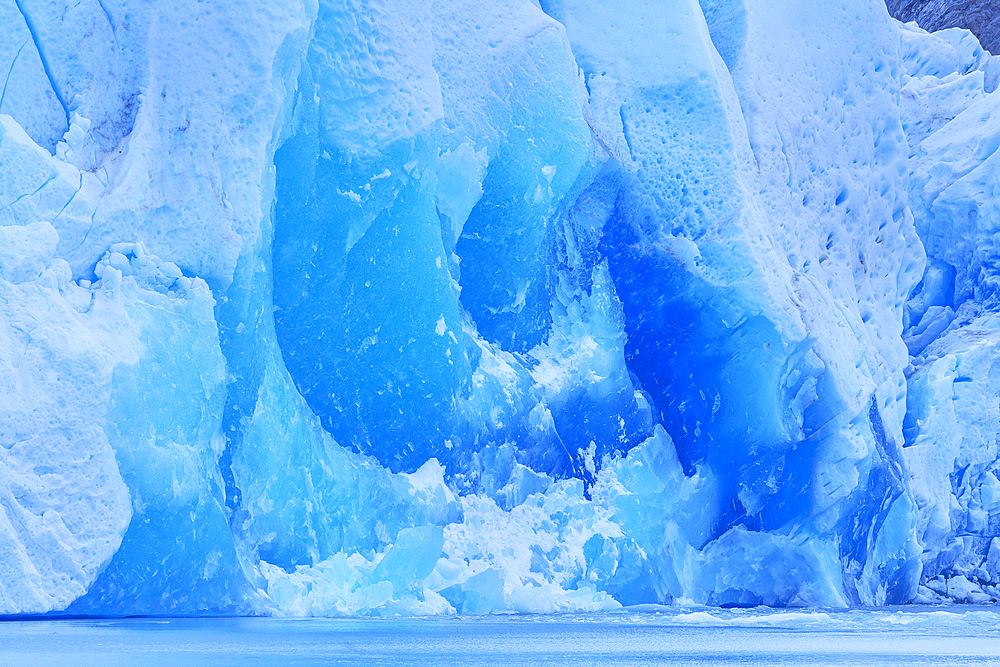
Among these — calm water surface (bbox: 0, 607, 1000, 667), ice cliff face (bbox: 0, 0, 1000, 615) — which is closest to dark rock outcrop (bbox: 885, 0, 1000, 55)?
ice cliff face (bbox: 0, 0, 1000, 615)

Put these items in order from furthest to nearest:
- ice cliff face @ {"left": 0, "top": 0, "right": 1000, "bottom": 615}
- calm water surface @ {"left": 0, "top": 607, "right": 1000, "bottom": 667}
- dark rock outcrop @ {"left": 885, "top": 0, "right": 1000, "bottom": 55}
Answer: dark rock outcrop @ {"left": 885, "top": 0, "right": 1000, "bottom": 55} → ice cliff face @ {"left": 0, "top": 0, "right": 1000, "bottom": 615} → calm water surface @ {"left": 0, "top": 607, "right": 1000, "bottom": 667}

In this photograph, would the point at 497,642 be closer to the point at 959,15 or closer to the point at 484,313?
the point at 484,313

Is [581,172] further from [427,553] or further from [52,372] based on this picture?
[52,372]

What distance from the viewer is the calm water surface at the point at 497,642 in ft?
11.5

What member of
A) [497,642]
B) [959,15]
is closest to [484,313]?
[497,642]

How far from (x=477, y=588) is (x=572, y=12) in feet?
11.6

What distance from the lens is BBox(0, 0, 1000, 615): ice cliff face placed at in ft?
16.9

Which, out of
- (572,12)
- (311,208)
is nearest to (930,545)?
(572,12)

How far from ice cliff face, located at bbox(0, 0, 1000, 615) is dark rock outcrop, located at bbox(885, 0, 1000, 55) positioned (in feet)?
18.1

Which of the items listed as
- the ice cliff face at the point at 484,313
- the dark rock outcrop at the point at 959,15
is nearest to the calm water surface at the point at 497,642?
the ice cliff face at the point at 484,313

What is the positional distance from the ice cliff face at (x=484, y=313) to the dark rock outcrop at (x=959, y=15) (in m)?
5.51

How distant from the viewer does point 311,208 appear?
6125mm

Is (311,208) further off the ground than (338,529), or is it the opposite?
(311,208)

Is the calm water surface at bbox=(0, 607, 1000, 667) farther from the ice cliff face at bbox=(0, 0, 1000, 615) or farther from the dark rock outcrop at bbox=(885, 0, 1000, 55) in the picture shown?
the dark rock outcrop at bbox=(885, 0, 1000, 55)
